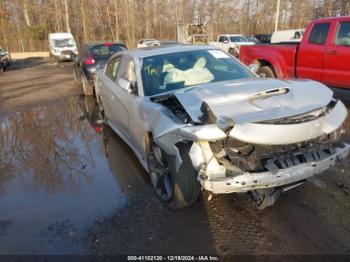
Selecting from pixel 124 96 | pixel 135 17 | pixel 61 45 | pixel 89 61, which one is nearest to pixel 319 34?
pixel 124 96

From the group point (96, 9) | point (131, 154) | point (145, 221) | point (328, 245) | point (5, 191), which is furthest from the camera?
point (96, 9)

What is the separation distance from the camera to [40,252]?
2.84 meters

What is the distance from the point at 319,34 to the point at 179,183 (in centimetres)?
619

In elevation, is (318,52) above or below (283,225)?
above

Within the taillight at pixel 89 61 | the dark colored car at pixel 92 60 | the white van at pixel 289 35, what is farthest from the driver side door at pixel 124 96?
the white van at pixel 289 35

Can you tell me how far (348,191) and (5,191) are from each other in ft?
14.3

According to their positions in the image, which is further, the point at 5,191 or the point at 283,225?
the point at 5,191

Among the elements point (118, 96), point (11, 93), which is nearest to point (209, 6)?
point (11, 93)

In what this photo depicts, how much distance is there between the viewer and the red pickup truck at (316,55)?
6754mm

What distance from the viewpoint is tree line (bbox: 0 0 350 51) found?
36938 millimetres

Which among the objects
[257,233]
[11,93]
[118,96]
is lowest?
[11,93]

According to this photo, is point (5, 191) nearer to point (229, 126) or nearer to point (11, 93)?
point (229, 126)

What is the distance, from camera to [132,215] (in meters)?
3.36

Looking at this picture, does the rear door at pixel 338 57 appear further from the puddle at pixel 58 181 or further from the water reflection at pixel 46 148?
the water reflection at pixel 46 148
